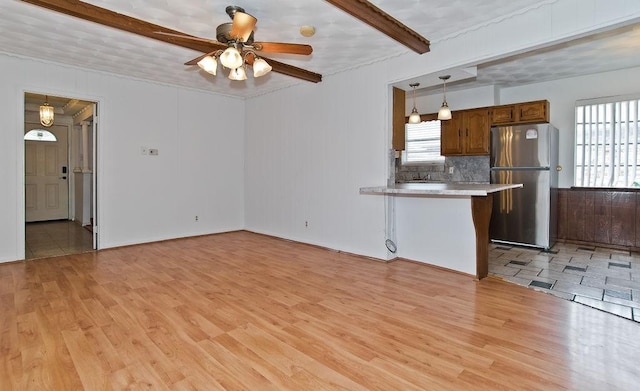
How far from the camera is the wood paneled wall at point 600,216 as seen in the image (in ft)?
16.1

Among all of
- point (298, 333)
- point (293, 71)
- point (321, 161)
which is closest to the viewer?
point (298, 333)

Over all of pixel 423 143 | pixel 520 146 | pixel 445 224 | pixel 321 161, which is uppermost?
pixel 423 143

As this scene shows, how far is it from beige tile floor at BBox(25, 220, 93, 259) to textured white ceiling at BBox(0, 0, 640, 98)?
2576 millimetres

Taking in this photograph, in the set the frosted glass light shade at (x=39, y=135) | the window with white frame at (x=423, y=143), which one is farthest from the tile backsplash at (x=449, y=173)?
the frosted glass light shade at (x=39, y=135)

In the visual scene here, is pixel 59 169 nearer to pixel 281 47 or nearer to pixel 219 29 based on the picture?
pixel 219 29

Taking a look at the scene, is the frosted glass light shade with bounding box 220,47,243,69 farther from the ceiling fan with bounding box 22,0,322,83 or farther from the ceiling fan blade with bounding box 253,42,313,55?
the ceiling fan blade with bounding box 253,42,313,55

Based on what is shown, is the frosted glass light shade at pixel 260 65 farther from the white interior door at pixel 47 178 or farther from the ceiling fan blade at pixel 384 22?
the white interior door at pixel 47 178

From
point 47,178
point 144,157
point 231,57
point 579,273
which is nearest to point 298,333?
point 231,57

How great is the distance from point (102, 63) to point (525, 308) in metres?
5.54

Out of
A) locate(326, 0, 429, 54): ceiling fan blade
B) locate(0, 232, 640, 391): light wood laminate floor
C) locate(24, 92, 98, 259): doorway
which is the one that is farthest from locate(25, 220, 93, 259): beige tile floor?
locate(326, 0, 429, 54): ceiling fan blade

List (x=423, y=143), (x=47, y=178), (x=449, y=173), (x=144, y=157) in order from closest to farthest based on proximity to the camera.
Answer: (x=144, y=157), (x=449, y=173), (x=423, y=143), (x=47, y=178)

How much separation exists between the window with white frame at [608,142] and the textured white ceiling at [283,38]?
0.56 metres

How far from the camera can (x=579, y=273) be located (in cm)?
383

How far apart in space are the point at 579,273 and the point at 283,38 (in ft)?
13.5
